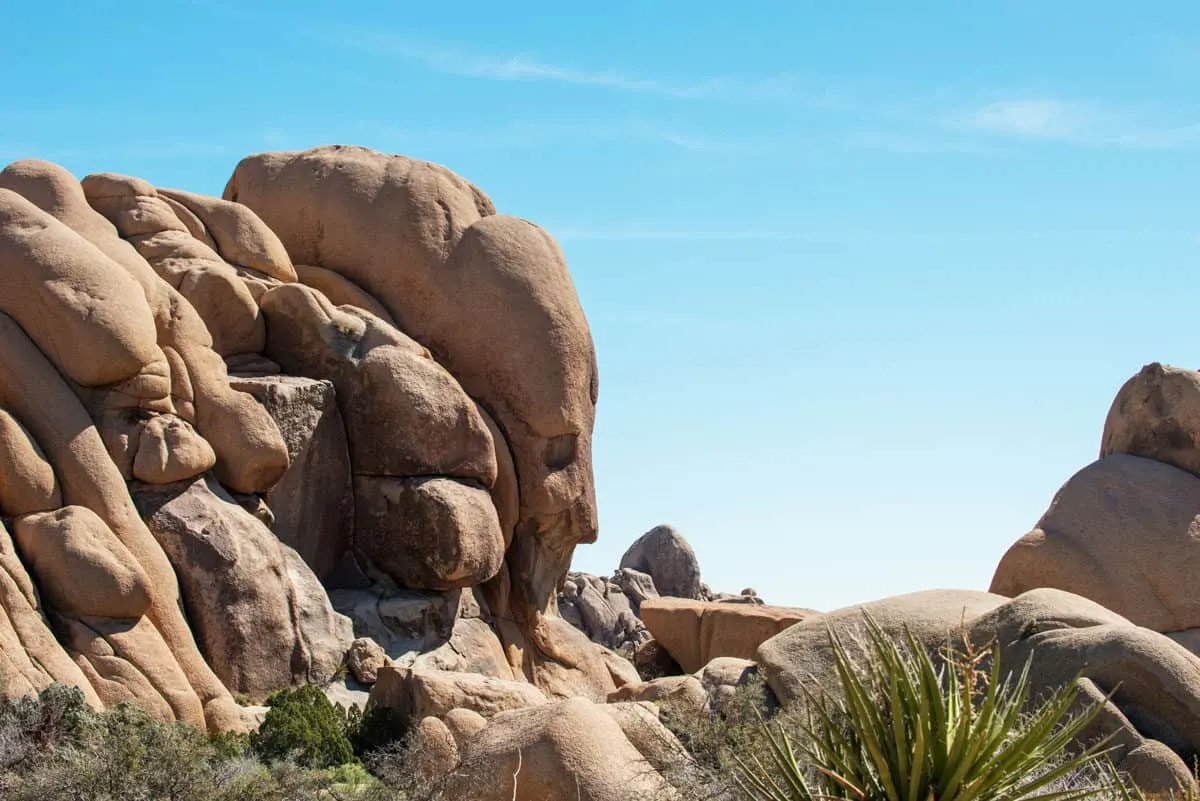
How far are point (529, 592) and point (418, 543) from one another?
410 cm

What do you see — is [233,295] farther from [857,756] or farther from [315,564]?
[857,756]

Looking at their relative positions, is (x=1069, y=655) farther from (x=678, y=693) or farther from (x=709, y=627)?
(x=709, y=627)

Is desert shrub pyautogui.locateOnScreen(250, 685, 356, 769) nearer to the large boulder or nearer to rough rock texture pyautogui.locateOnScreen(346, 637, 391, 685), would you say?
rough rock texture pyautogui.locateOnScreen(346, 637, 391, 685)

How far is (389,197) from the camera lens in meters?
27.9

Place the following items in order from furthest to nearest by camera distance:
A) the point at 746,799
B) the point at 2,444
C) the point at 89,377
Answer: the point at 89,377 < the point at 2,444 < the point at 746,799

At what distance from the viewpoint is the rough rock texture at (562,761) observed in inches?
523

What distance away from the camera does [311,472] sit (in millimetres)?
23266

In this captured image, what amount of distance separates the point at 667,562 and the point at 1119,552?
26247 millimetres

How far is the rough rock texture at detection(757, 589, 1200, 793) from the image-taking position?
45.8 feet

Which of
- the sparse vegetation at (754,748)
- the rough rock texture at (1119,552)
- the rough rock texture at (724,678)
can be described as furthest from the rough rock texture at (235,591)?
the rough rock texture at (1119,552)

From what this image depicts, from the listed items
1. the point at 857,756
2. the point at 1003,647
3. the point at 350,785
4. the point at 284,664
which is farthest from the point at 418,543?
the point at 857,756

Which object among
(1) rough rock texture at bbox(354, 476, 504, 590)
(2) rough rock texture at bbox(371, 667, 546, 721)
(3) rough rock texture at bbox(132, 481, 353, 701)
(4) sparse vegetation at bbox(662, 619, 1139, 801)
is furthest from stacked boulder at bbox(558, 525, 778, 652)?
(4) sparse vegetation at bbox(662, 619, 1139, 801)

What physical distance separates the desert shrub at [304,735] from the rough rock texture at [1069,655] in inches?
189

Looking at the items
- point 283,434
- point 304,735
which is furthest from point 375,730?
point 283,434
